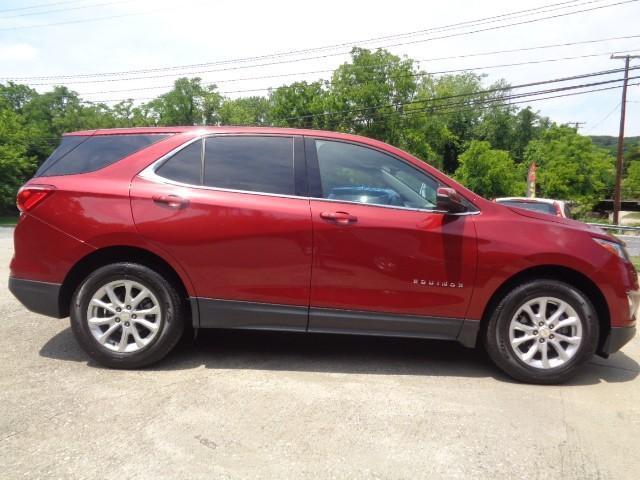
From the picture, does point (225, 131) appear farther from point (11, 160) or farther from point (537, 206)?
point (11, 160)

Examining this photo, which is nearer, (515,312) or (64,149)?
(515,312)

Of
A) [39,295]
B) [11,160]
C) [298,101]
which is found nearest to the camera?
[39,295]

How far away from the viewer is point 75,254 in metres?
3.65

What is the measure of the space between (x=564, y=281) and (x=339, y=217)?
5.89 ft

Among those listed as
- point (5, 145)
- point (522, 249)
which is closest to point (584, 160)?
point (522, 249)

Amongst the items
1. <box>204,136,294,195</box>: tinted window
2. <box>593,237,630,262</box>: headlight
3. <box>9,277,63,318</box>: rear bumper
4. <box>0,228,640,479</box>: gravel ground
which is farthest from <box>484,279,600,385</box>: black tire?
<box>9,277,63,318</box>: rear bumper

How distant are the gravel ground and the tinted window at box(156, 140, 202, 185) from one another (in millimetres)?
1445

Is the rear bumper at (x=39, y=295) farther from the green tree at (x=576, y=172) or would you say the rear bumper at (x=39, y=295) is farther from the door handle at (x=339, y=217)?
the green tree at (x=576, y=172)

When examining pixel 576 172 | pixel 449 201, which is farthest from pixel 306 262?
pixel 576 172

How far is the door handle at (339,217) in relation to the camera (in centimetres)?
359

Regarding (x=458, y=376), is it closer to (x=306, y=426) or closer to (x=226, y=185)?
(x=306, y=426)

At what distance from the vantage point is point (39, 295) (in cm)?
371

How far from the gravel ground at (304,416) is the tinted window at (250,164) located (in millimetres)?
1409

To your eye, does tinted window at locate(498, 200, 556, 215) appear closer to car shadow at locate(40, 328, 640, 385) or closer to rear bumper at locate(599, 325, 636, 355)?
car shadow at locate(40, 328, 640, 385)
